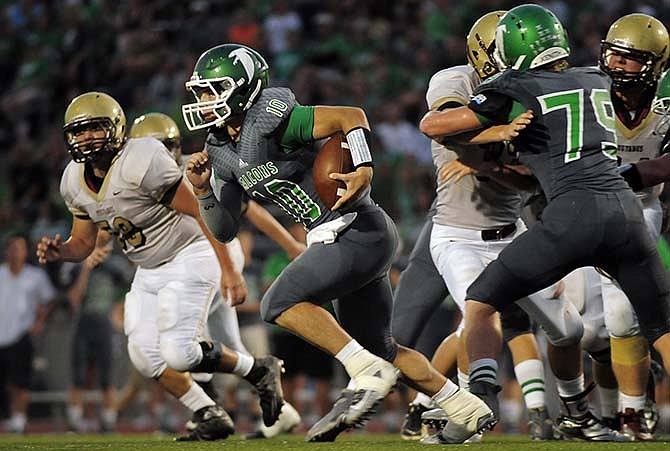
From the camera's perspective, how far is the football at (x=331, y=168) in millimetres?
5145

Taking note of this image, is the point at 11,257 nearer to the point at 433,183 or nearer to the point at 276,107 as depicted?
the point at 433,183

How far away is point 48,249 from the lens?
21.4 feet

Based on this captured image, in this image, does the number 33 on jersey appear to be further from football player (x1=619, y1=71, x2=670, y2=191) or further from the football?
football player (x1=619, y1=71, x2=670, y2=191)

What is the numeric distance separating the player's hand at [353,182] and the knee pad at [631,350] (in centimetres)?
161

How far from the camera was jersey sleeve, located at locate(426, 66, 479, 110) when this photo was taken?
5.54m

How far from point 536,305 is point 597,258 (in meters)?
0.79

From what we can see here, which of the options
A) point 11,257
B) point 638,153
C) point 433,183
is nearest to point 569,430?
point 638,153

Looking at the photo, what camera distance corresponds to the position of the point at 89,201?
6.52 meters

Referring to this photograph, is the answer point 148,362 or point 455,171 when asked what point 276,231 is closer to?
point 148,362

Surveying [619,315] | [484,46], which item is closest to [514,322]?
[619,315]

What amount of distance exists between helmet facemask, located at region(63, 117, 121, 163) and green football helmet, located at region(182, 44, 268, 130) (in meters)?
1.13

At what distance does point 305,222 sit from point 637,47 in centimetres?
168

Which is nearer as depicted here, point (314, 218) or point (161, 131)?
point (314, 218)

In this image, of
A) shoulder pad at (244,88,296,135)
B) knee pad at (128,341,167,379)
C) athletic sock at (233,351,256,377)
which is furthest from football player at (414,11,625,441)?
knee pad at (128,341,167,379)
